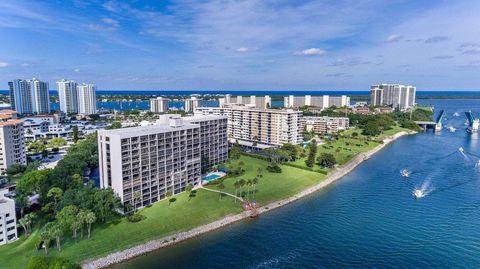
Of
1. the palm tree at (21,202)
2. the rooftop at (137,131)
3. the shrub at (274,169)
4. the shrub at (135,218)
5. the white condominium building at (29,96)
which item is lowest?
the shrub at (135,218)

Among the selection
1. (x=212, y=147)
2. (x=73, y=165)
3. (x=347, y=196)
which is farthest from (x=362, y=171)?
(x=73, y=165)

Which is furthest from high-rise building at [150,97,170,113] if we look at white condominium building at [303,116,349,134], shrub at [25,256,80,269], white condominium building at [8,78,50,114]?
shrub at [25,256,80,269]

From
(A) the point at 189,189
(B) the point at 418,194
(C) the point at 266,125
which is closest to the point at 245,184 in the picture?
(A) the point at 189,189

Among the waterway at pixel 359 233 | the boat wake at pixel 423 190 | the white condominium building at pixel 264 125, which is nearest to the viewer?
the waterway at pixel 359 233

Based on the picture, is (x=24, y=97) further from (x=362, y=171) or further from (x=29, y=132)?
(x=362, y=171)

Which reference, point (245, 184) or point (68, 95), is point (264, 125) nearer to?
point (245, 184)

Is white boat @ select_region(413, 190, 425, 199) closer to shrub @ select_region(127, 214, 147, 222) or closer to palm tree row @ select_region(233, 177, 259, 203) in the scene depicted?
palm tree row @ select_region(233, 177, 259, 203)

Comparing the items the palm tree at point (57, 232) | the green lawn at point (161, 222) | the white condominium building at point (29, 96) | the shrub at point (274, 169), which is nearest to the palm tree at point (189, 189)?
the green lawn at point (161, 222)

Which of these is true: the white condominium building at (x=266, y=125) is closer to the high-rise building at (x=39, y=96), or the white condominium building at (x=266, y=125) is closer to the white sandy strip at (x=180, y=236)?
the white sandy strip at (x=180, y=236)
